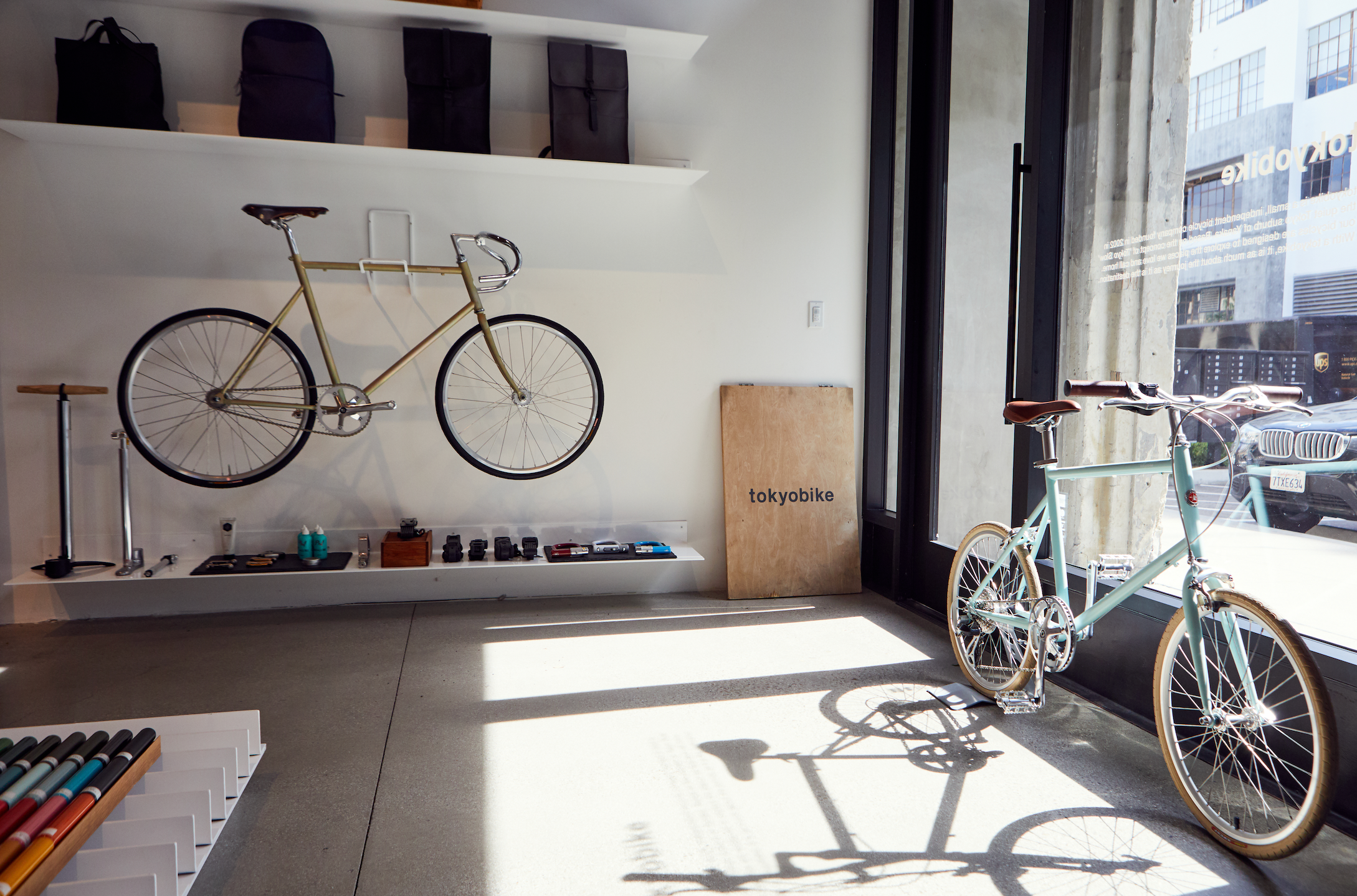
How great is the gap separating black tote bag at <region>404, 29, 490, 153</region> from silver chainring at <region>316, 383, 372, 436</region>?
0.98 metres

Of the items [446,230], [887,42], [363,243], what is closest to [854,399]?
[887,42]

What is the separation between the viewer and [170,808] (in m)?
1.52

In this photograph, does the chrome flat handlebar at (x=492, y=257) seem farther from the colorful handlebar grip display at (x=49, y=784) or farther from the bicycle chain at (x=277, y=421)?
the colorful handlebar grip display at (x=49, y=784)

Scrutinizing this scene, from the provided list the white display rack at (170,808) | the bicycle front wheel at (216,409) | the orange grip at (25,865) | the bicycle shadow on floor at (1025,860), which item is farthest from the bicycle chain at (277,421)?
the bicycle shadow on floor at (1025,860)

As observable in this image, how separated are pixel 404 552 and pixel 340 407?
610 mm

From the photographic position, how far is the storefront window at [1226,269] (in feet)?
5.68

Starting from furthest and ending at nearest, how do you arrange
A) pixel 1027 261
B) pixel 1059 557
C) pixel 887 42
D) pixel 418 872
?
pixel 887 42, pixel 1027 261, pixel 1059 557, pixel 418 872

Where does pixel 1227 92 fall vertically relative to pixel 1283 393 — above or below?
above

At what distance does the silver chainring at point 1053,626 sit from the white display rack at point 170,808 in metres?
1.94

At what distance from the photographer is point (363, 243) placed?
316cm

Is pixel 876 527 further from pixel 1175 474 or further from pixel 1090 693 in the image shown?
pixel 1175 474

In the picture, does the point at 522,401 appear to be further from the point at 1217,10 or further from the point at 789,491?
the point at 1217,10

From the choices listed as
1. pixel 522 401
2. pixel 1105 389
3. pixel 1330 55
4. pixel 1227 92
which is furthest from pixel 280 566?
pixel 1330 55

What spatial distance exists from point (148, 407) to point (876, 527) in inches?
122
